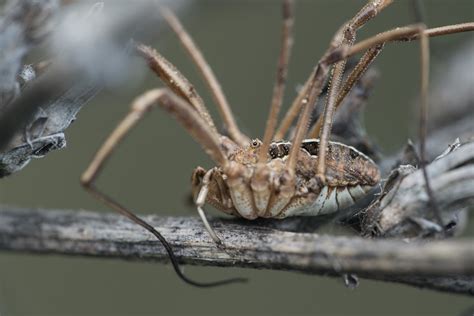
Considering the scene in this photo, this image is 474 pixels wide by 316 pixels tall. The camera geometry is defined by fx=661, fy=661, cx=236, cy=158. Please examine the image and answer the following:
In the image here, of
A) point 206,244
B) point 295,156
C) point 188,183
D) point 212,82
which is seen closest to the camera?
point 206,244

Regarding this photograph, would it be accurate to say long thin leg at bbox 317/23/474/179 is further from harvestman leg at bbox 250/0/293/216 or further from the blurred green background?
the blurred green background

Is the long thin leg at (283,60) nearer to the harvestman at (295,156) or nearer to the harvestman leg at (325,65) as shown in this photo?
the harvestman at (295,156)

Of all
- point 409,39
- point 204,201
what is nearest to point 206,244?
point 204,201

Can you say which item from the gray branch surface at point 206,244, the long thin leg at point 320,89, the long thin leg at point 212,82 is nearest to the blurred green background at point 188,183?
the long thin leg at point 212,82

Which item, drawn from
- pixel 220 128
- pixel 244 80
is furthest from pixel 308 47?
pixel 220 128

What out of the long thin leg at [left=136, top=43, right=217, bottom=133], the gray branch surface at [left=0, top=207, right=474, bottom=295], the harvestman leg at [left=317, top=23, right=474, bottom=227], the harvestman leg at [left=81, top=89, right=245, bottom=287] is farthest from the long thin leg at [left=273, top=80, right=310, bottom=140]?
the gray branch surface at [left=0, top=207, right=474, bottom=295]

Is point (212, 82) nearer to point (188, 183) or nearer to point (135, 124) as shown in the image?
point (135, 124)

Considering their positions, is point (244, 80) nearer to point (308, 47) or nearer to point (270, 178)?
point (308, 47)
